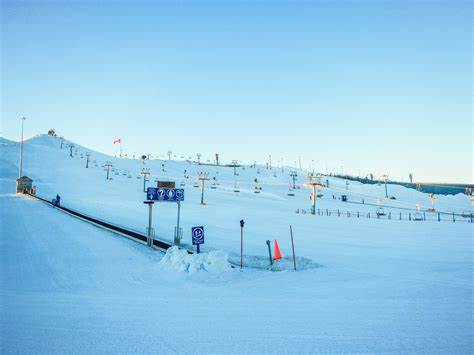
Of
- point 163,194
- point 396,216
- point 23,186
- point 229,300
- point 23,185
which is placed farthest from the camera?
point 23,185

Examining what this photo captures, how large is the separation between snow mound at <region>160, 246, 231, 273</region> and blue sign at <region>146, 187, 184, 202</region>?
496 centimetres

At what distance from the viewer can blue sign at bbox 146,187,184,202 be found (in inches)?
656

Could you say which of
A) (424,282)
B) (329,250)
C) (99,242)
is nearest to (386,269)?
(424,282)

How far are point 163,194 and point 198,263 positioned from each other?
6.26 meters

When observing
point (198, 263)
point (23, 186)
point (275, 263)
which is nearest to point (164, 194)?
point (198, 263)

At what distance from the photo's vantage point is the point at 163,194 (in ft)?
55.3

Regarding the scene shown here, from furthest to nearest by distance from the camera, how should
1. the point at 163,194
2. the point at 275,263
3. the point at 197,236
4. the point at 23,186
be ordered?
the point at 23,186
the point at 163,194
the point at 197,236
the point at 275,263

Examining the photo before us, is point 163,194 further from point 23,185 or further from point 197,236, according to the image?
point 23,185

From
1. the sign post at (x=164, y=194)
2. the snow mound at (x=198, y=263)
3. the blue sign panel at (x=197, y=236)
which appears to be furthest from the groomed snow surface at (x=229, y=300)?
→ the sign post at (x=164, y=194)

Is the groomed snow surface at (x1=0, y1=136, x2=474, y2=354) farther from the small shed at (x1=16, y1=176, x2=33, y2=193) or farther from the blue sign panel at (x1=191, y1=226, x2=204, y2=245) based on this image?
the small shed at (x1=16, y1=176, x2=33, y2=193)

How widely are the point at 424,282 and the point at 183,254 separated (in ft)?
27.6

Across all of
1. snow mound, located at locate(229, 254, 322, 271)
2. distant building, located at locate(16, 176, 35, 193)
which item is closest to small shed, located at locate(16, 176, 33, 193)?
distant building, located at locate(16, 176, 35, 193)

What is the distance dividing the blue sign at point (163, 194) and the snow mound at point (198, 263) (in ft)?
16.3

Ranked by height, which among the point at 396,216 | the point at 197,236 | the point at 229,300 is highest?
the point at 197,236
